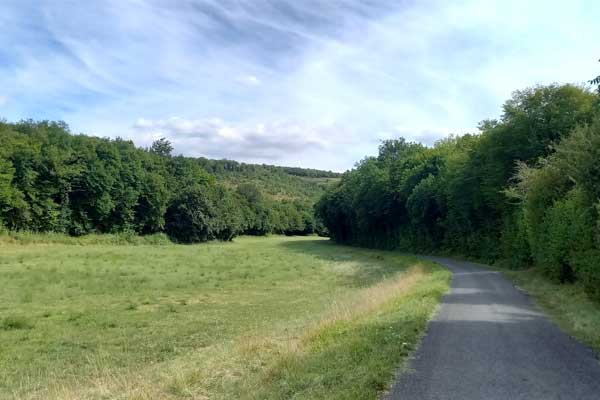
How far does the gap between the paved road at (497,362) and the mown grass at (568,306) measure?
→ 0.47m

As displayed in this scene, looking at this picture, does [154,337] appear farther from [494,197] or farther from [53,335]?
[494,197]

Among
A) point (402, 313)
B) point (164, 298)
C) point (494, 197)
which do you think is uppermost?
point (494, 197)

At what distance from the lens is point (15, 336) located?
53.0 ft

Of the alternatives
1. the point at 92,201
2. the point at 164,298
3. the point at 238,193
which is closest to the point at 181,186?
the point at 92,201

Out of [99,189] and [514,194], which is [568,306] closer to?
[514,194]

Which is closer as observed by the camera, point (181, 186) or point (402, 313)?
point (402, 313)

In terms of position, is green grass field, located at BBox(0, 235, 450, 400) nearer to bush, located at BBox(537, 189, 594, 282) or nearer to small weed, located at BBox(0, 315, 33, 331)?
small weed, located at BBox(0, 315, 33, 331)

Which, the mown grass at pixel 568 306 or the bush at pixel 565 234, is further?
the bush at pixel 565 234

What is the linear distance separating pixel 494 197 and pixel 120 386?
3884 cm

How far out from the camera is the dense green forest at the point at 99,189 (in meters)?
69.6

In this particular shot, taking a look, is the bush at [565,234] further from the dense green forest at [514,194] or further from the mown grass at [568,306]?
the mown grass at [568,306]

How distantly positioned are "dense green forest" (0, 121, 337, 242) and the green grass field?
41.3 metres

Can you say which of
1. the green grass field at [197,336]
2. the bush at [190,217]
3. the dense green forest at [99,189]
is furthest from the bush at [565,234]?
the bush at [190,217]

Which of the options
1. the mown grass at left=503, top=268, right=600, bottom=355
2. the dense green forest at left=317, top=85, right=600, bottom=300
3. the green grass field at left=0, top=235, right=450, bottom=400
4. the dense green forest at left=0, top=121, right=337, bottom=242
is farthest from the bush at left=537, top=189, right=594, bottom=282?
the dense green forest at left=0, top=121, right=337, bottom=242
